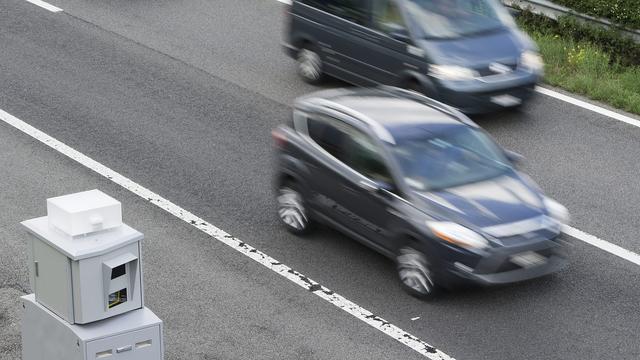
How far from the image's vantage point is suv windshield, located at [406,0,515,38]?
1562 cm

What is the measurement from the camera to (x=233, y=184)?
46.2ft

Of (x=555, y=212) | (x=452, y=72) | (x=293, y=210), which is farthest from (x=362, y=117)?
(x=452, y=72)

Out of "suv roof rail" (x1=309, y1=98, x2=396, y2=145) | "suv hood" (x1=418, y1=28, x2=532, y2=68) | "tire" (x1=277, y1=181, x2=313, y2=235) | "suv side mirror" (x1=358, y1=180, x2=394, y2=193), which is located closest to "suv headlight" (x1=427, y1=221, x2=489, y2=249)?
"suv side mirror" (x1=358, y1=180, x2=394, y2=193)

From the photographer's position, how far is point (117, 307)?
8.62 meters

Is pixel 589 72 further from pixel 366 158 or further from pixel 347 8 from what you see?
pixel 366 158

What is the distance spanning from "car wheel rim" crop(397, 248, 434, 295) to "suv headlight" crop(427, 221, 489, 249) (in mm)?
341

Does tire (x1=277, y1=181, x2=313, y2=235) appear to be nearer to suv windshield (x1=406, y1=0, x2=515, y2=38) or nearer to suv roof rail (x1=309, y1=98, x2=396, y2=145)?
suv roof rail (x1=309, y1=98, x2=396, y2=145)

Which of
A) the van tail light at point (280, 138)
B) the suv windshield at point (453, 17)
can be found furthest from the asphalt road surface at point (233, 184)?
the suv windshield at point (453, 17)

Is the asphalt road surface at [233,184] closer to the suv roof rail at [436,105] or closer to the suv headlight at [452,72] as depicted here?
the suv headlight at [452,72]

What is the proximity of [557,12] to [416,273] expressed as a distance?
322 inches

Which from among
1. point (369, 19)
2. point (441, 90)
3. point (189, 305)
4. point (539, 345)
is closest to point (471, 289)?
point (539, 345)

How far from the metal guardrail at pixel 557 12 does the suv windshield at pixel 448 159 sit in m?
6.13

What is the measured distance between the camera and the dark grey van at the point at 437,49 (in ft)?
50.2

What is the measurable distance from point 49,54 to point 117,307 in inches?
404
